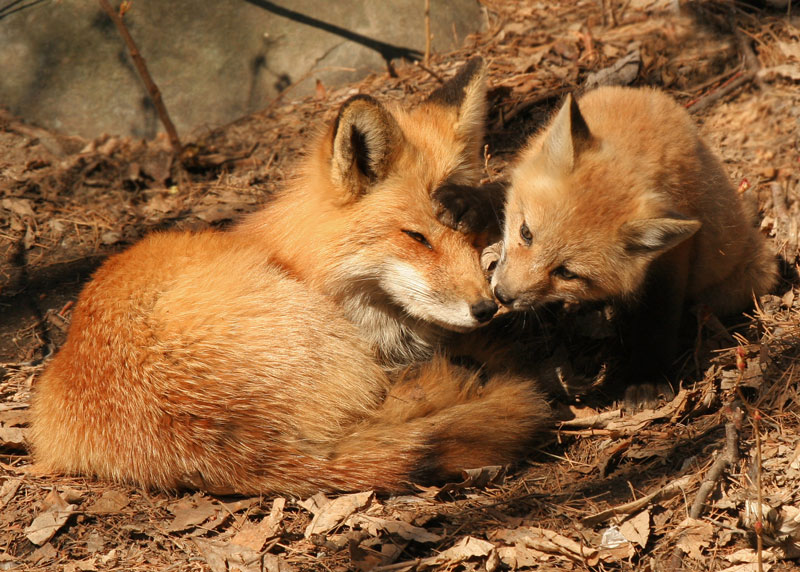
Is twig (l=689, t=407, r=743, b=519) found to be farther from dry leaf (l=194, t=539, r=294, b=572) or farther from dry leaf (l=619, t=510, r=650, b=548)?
dry leaf (l=194, t=539, r=294, b=572)

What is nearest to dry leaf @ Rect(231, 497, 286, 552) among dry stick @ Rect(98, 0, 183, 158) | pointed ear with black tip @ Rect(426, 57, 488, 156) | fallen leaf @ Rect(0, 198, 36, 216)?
pointed ear with black tip @ Rect(426, 57, 488, 156)

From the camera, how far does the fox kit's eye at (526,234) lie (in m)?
3.42

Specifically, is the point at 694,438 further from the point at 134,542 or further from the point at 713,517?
the point at 134,542

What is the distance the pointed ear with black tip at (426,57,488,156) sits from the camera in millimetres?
3557

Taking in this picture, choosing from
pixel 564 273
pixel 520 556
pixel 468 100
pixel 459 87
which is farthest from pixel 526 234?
pixel 520 556

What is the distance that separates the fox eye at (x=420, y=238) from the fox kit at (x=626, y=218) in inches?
15.4

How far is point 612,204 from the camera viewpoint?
129 inches

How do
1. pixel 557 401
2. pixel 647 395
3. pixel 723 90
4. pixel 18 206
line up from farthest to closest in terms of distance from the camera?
1. pixel 723 90
2. pixel 18 206
3. pixel 557 401
4. pixel 647 395

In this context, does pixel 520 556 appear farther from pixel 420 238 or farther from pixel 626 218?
pixel 626 218

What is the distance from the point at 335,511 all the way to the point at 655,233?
6.48 ft

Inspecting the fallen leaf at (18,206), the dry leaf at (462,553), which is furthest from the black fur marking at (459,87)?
the fallen leaf at (18,206)

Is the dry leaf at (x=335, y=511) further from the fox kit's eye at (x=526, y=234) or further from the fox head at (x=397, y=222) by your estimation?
the fox kit's eye at (x=526, y=234)

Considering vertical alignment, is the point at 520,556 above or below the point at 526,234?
below

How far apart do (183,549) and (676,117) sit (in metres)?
3.37
